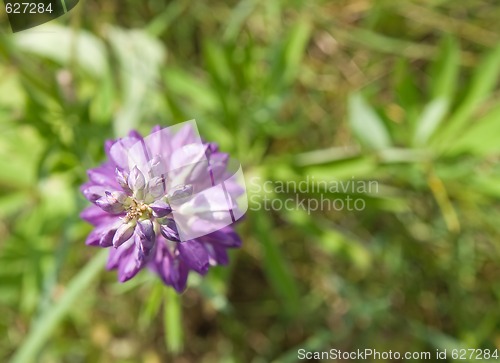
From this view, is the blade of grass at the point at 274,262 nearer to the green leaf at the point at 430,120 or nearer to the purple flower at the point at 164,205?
the green leaf at the point at 430,120

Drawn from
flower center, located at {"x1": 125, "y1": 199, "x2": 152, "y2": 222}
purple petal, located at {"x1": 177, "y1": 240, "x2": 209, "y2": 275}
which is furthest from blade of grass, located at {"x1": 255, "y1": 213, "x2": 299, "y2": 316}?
flower center, located at {"x1": 125, "y1": 199, "x2": 152, "y2": 222}

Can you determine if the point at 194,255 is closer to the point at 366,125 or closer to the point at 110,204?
the point at 110,204

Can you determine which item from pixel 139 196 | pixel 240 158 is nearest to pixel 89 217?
pixel 139 196

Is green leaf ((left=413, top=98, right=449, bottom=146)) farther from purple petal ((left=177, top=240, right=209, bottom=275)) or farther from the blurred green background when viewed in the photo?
purple petal ((left=177, top=240, right=209, bottom=275))

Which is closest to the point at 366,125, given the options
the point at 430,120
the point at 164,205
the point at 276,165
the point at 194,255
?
the point at 430,120

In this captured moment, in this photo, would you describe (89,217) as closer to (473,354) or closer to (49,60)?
(49,60)

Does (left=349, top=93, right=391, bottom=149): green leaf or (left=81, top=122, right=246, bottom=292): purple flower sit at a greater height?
(left=81, top=122, right=246, bottom=292): purple flower

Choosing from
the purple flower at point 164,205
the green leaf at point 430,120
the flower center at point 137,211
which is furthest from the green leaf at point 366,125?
the flower center at point 137,211
